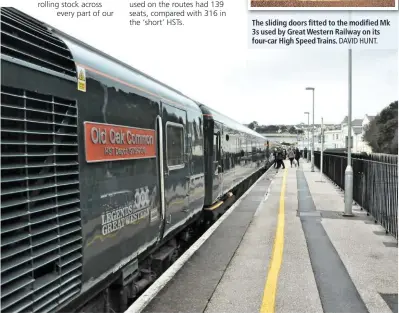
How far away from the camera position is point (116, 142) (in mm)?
3246

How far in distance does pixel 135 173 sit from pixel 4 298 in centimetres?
186

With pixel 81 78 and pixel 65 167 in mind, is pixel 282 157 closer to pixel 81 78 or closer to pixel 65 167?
pixel 81 78

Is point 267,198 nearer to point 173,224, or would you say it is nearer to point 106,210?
point 173,224

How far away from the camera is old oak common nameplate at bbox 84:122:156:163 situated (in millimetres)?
2821

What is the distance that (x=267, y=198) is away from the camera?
1255 centimetres

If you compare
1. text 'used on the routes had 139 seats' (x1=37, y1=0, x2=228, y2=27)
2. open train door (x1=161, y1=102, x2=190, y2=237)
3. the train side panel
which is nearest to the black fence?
open train door (x1=161, y1=102, x2=190, y2=237)

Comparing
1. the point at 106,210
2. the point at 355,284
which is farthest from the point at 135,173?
the point at 355,284

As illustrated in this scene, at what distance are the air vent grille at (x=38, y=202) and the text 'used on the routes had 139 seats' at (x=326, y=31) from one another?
4.63 feet

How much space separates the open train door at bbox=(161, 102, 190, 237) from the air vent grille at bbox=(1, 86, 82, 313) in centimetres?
216

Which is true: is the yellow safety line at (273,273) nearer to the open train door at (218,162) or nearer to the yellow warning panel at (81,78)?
the open train door at (218,162)

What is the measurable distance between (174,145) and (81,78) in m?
2.54

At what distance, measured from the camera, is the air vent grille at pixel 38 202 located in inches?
77.5

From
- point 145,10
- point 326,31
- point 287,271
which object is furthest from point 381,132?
point 145,10

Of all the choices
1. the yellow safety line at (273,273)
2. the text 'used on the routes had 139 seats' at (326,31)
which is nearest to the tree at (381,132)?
the yellow safety line at (273,273)
